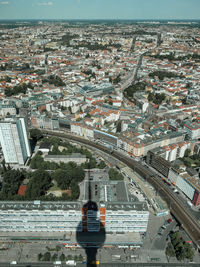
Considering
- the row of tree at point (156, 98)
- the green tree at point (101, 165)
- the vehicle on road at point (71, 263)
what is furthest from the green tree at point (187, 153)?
the vehicle on road at point (71, 263)

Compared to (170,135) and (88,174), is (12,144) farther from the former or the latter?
(170,135)

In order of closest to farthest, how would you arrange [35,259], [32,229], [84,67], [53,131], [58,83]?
[35,259]
[32,229]
[53,131]
[58,83]
[84,67]

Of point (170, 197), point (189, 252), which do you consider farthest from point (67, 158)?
point (189, 252)

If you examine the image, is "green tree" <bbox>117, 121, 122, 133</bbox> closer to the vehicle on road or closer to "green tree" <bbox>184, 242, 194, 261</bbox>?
"green tree" <bbox>184, 242, 194, 261</bbox>

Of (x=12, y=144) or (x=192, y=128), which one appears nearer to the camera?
(x=12, y=144)

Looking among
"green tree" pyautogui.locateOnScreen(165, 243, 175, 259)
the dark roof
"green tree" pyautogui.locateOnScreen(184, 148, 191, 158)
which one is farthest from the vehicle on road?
"green tree" pyautogui.locateOnScreen(184, 148, 191, 158)

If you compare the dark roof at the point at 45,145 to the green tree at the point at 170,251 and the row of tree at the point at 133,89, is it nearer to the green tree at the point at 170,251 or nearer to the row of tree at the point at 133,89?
the green tree at the point at 170,251

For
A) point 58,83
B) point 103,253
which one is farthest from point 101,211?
point 58,83

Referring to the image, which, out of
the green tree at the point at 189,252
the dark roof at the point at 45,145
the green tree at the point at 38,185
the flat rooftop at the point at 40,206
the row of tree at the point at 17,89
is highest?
the flat rooftop at the point at 40,206
